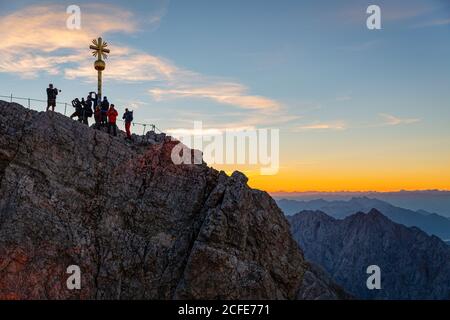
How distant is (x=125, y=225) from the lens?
115 feet

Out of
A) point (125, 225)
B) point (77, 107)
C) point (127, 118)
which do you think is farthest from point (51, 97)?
point (125, 225)

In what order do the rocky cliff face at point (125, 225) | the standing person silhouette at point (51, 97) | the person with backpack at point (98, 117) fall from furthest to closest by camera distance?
the person with backpack at point (98, 117) → the standing person silhouette at point (51, 97) → the rocky cliff face at point (125, 225)

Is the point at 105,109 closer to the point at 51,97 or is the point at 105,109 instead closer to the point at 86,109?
the point at 86,109

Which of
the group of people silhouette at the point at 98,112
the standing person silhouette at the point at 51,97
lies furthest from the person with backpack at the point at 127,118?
the standing person silhouette at the point at 51,97

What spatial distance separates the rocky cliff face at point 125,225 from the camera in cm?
3148

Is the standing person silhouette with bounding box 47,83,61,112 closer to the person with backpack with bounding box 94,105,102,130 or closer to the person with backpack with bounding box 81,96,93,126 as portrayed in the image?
the person with backpack with bounding box 81,96,93,126

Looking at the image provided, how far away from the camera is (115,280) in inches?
1299

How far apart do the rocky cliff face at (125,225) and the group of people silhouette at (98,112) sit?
1857 millimetres

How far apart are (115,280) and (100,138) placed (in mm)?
12934

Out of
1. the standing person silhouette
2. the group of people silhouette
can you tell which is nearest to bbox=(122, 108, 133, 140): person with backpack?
the group of people silhouette

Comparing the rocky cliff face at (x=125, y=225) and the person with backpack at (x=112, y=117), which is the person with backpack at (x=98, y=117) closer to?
the person with backpack at (x=112, y=117)

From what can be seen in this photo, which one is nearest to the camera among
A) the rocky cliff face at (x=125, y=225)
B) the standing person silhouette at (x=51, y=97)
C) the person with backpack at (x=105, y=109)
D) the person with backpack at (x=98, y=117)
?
the rocky cliff face at (x=125, y=225)

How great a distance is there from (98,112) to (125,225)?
12.0 m

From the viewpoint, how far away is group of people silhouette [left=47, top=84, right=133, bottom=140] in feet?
127
